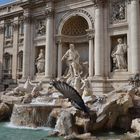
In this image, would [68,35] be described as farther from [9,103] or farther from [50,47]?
[9,103]

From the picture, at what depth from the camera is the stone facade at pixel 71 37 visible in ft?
68.5

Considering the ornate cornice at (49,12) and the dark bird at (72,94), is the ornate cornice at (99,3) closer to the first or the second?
the ornate cornice at (49,12)

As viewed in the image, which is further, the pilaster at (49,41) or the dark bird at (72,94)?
the pilaster at (49,41)

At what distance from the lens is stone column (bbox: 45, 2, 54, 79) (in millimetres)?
24688

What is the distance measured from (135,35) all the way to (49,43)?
8.23 metres

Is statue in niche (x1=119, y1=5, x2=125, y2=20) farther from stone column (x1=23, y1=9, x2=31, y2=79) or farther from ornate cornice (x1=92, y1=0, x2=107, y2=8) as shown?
stone column (x1=23, y1=9, x2=31, y2=79)

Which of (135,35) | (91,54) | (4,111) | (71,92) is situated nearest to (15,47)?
(91,54)

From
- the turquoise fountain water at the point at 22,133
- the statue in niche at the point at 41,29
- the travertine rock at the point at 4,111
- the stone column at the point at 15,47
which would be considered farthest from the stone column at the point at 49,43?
the turquoise fountain water at the point at 22,133

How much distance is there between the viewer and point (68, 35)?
25234 millimetres

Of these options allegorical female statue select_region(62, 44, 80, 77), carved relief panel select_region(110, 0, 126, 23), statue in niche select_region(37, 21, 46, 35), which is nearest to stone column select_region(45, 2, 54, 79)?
statue in niche select_region(37, 21, 46, 35)

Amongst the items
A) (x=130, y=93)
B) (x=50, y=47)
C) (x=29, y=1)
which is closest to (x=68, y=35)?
(x=50, y=47)

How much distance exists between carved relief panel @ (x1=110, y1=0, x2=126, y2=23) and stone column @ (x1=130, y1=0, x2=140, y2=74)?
906mm

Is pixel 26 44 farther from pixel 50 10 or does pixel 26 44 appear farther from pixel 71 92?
pixel 71 92

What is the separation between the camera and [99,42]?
21531 mm
